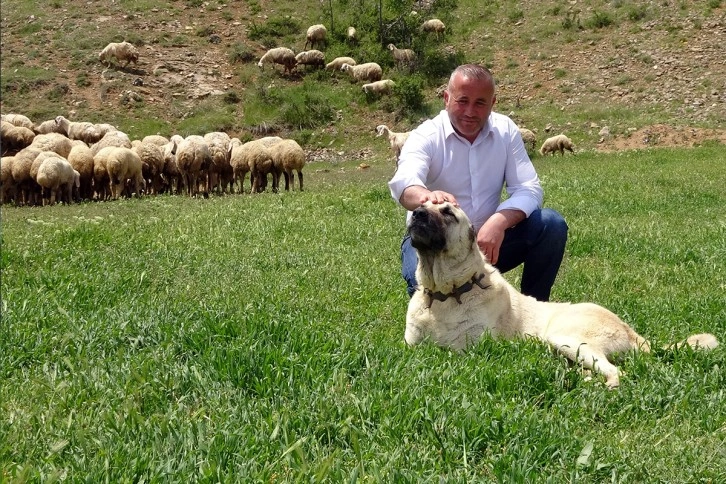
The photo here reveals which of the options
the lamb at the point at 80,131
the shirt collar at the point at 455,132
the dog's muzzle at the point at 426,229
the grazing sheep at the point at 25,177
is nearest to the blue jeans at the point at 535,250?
the shirt collar at the point at 455,132

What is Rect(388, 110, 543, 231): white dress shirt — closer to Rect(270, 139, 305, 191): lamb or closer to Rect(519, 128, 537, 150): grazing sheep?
Rect(270, 139, 305, 191): lamb

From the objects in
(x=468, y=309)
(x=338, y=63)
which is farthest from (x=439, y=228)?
(x=338, y=63)

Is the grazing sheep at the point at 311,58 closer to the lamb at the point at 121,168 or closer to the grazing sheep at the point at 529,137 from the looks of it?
the grazing sheep at the point at 529,137

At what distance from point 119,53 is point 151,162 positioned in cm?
1557

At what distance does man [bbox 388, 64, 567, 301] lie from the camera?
16.4ft

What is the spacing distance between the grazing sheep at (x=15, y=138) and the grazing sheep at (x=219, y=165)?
208 inches

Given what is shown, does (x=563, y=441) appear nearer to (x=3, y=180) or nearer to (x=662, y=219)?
(x=662, y=219)

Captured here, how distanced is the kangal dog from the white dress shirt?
2.79 ft

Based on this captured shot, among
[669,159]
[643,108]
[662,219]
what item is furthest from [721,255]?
[643,108]

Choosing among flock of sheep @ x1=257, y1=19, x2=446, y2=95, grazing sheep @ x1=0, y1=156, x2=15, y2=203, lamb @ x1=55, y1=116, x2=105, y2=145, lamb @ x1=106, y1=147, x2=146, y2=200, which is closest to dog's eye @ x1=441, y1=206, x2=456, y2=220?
lamb @ x1=106, y1=147, x2=146, y2=200

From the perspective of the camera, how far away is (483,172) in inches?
207

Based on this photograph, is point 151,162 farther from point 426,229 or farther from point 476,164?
point 426,229

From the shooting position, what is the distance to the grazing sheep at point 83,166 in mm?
18344

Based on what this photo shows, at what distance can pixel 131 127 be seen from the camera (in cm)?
2997
